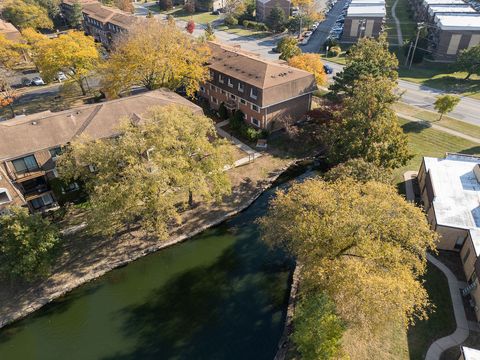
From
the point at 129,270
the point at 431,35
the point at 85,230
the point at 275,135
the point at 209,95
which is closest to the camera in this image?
the point at 129,270

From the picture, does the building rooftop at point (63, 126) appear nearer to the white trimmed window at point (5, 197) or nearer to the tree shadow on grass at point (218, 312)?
the white trimmed window at point (5, 197)

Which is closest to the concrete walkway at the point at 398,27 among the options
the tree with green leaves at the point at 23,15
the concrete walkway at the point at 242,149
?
the concrete walkway at the point at 242,149

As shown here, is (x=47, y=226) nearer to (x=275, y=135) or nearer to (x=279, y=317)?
(x=279, y=317)

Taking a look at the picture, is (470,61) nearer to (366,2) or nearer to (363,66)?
(363,66)

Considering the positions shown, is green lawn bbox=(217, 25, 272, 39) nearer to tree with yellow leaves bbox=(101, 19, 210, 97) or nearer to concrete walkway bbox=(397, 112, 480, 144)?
tree with yellow leaves bbox=(101, 19, 210, 97)

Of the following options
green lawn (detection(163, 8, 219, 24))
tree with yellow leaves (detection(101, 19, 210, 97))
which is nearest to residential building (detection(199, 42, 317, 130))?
tree with yellow leaves (detection(101, 19, 210, 97))

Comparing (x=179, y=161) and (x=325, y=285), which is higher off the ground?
(x=179, y=161)

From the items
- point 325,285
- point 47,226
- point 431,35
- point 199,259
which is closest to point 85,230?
point 47,226
